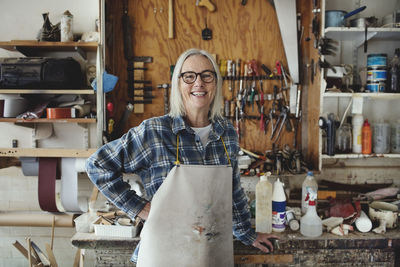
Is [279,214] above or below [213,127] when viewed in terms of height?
below

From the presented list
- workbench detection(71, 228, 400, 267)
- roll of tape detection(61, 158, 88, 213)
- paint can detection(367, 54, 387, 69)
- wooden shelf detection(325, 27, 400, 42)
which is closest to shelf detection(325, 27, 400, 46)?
wooden shelf detection(325, 27, 400, 42)

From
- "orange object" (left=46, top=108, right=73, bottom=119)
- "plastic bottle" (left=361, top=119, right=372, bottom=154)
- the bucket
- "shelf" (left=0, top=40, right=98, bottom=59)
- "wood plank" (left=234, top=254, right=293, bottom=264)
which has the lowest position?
"wood plank" (left=234, top=254, right=293, bottom=264)

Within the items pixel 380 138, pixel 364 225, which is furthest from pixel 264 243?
pixel 380 138

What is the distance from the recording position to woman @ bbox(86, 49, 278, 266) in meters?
1.25

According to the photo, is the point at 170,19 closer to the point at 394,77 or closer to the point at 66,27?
the point at 66,27

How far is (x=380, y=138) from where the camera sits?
94.0 inches

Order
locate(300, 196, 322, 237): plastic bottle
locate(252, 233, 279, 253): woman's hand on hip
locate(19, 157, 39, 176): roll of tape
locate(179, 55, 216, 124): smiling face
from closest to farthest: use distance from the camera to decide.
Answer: locate(179, 55, 216, 124): smiling face, locate(252, 233, 279, 253): woman's hand on hip, locate(300, 196, 322, 237): plastic bottle, locate(19, 157, 39, 176): roll of tape

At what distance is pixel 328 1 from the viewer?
2.59 meters

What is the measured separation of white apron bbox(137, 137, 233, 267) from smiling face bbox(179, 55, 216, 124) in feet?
0.96

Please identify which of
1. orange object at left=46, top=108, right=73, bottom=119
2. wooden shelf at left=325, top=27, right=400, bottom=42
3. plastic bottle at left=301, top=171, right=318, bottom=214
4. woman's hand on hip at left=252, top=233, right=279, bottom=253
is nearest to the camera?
woman's hand on hip at left=252, top=233, right=279, bottom=253

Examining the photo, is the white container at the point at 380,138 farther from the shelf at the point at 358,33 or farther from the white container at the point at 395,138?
the shelf at the point at 358,33

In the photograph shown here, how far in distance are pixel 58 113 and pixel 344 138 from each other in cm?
229

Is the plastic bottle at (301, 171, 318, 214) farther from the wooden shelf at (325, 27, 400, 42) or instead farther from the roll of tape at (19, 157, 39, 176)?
the roll of tape at (19, 157, 39, 176)

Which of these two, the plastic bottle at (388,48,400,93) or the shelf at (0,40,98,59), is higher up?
the shelf at (0,40,98,59)
